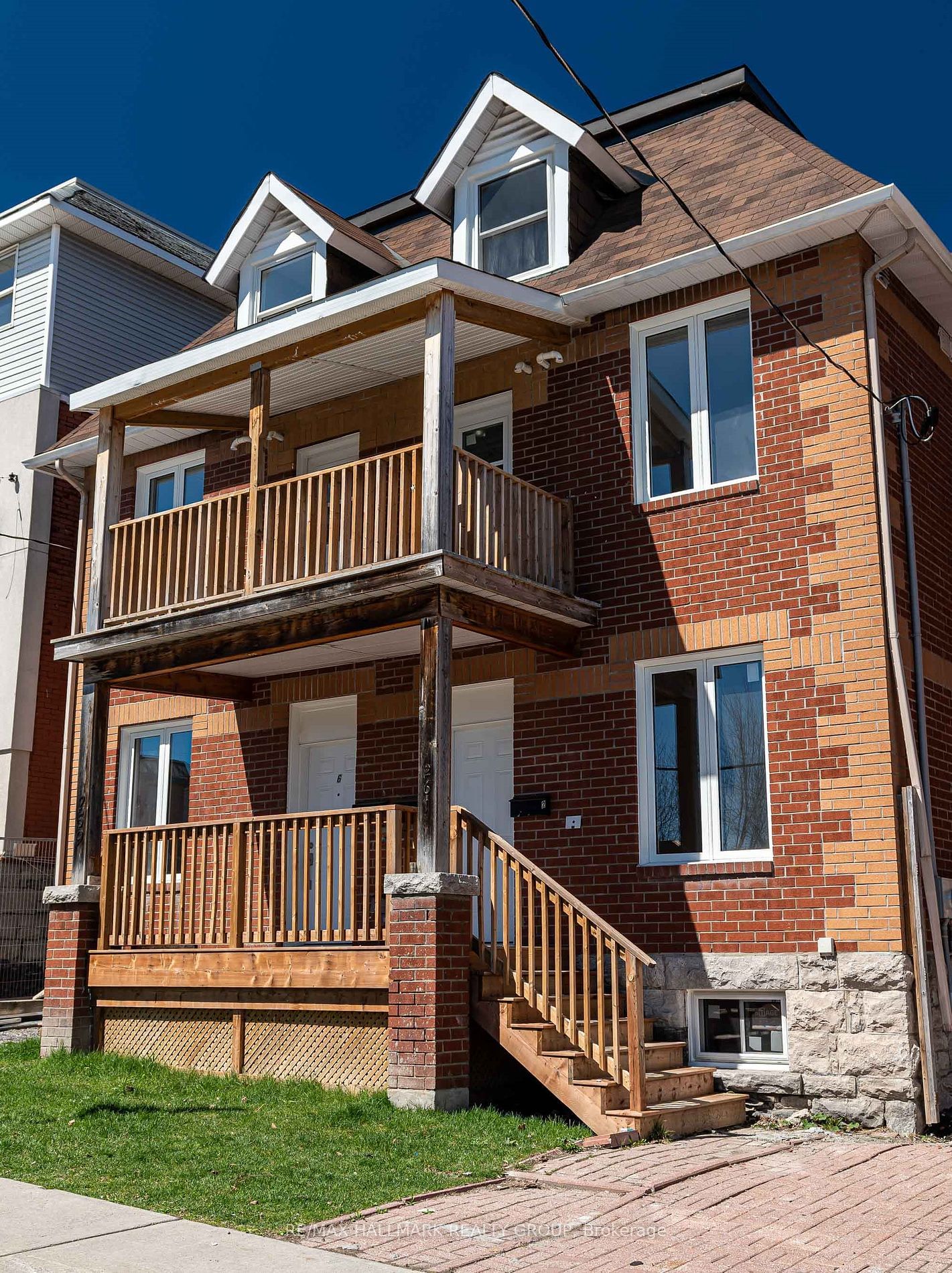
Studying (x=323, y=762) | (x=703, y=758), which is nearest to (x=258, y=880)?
(x=323, y=762)

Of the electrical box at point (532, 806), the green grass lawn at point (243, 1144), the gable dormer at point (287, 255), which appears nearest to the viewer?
the green grass lawn at point (243, 1144)

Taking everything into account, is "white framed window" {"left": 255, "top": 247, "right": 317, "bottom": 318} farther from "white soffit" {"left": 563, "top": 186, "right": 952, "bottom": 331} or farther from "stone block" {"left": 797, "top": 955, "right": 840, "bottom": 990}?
"stone block" {"left": 797, "top": 955, "right": 840, "bottom": 990}

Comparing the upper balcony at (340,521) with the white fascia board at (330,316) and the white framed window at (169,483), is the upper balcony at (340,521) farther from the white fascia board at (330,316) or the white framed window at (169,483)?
the white framed window at (169,483)

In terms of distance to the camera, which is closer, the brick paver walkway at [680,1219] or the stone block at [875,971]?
the brick paver walkway at [680,1219]

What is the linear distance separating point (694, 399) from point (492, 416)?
2324 mm

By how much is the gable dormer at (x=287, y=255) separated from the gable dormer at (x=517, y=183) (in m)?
1.15

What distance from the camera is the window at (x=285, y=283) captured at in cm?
1526

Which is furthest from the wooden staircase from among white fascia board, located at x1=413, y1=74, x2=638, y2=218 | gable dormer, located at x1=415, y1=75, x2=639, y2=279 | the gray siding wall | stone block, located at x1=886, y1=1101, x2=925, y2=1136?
the gray siding wall

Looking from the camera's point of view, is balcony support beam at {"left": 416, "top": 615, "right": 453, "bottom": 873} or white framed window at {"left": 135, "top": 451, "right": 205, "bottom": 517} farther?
white framed window at {"left": 135, "top": 451, "right": 205, "bottom": 517}

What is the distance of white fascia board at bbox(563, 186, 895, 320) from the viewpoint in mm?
10547

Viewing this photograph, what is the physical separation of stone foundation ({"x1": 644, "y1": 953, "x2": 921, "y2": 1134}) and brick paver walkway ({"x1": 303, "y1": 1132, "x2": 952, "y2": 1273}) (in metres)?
1.07

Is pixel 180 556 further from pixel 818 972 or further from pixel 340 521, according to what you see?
pixel 818 972

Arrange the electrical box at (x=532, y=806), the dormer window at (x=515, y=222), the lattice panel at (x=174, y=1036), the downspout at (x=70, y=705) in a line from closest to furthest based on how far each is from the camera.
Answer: the lattice panel at (x=174, y=1036) < the electrical box at (x=532, y=806) < the dormer window at (x=515, y=222) < the downspout at (x=70, y=705)

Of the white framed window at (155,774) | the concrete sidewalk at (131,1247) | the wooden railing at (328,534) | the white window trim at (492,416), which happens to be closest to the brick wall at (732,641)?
the white window trim at (492,416)
